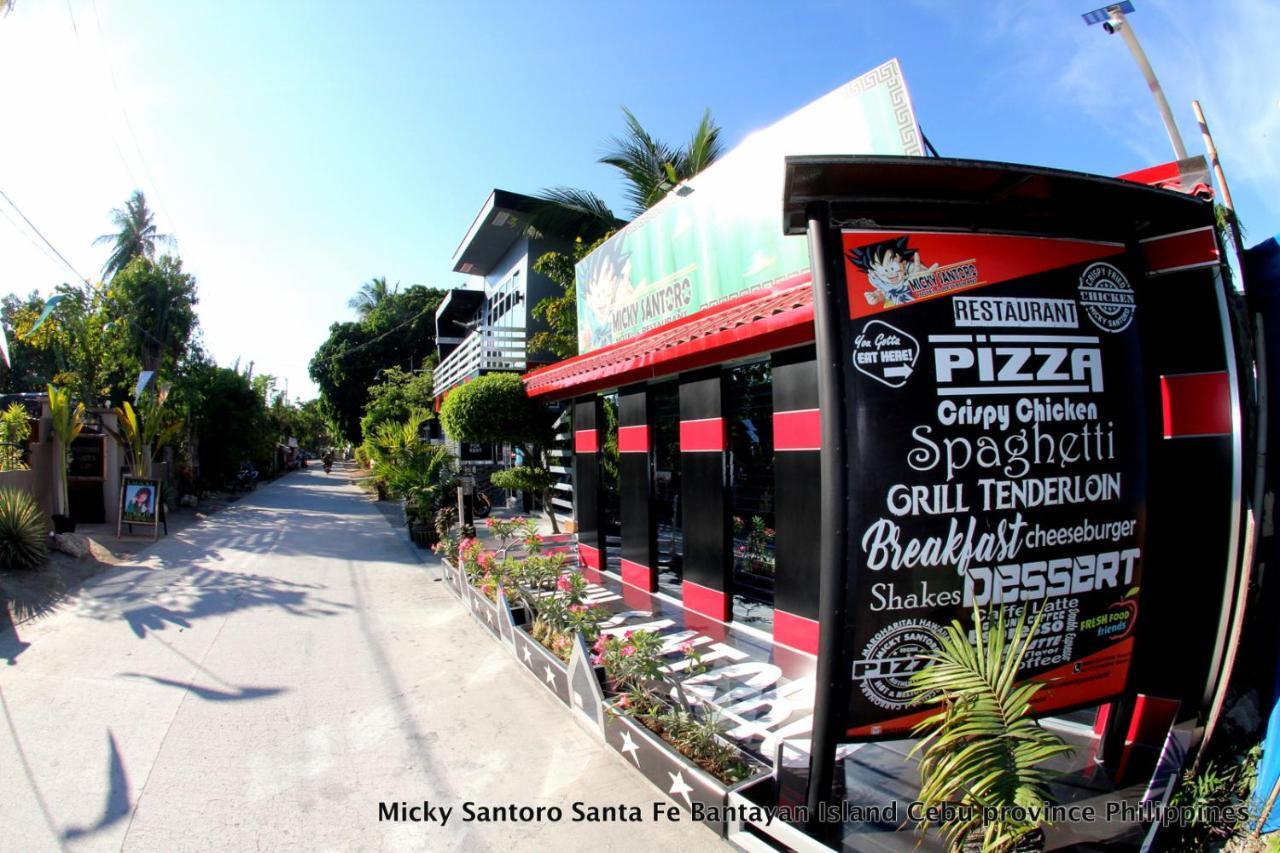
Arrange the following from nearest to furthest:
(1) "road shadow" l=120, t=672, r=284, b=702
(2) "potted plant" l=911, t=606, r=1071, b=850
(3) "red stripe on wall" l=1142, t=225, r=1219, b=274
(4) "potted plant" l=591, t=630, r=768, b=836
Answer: (2) "potted plant" l=911, t=606, r=1071, b=850 < (3) "red stripe on wall" l=1142, t=225, r=1219, b=274 < (4) "potted plant" l=591, t=630, r=768, b=836 < (1) "road shadow" l=120, t=672, r=284, b=702

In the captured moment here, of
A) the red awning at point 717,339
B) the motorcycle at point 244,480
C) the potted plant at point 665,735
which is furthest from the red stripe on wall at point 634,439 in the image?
the motorcycle at point 244,480

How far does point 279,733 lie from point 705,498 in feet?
12.7

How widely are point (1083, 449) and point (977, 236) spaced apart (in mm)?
1008

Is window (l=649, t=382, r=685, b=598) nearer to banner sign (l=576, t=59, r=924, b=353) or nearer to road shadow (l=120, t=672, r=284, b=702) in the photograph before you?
banner sign (l=576, t=59, r=924, b=353)

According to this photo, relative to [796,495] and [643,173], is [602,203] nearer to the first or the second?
[643,173]

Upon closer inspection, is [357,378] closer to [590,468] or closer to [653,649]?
[590,468]

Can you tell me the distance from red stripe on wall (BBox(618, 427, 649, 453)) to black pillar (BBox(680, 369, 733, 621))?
93 centimetres

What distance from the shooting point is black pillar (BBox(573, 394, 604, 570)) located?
8625 millimetres

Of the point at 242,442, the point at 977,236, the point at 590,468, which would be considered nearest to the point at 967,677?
the point at 977,236

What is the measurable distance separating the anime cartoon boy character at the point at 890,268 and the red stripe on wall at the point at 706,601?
4022 mm

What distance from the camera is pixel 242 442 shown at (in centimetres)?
2180

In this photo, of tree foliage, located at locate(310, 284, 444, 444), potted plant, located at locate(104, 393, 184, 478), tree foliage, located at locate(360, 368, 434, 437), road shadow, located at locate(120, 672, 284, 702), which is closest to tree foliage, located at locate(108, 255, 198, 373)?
potted plant, located at locate(104, 393, 184, 478)

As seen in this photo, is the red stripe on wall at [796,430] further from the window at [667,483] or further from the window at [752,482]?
the window at [667,483]

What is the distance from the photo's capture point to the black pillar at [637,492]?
7.18 meters
